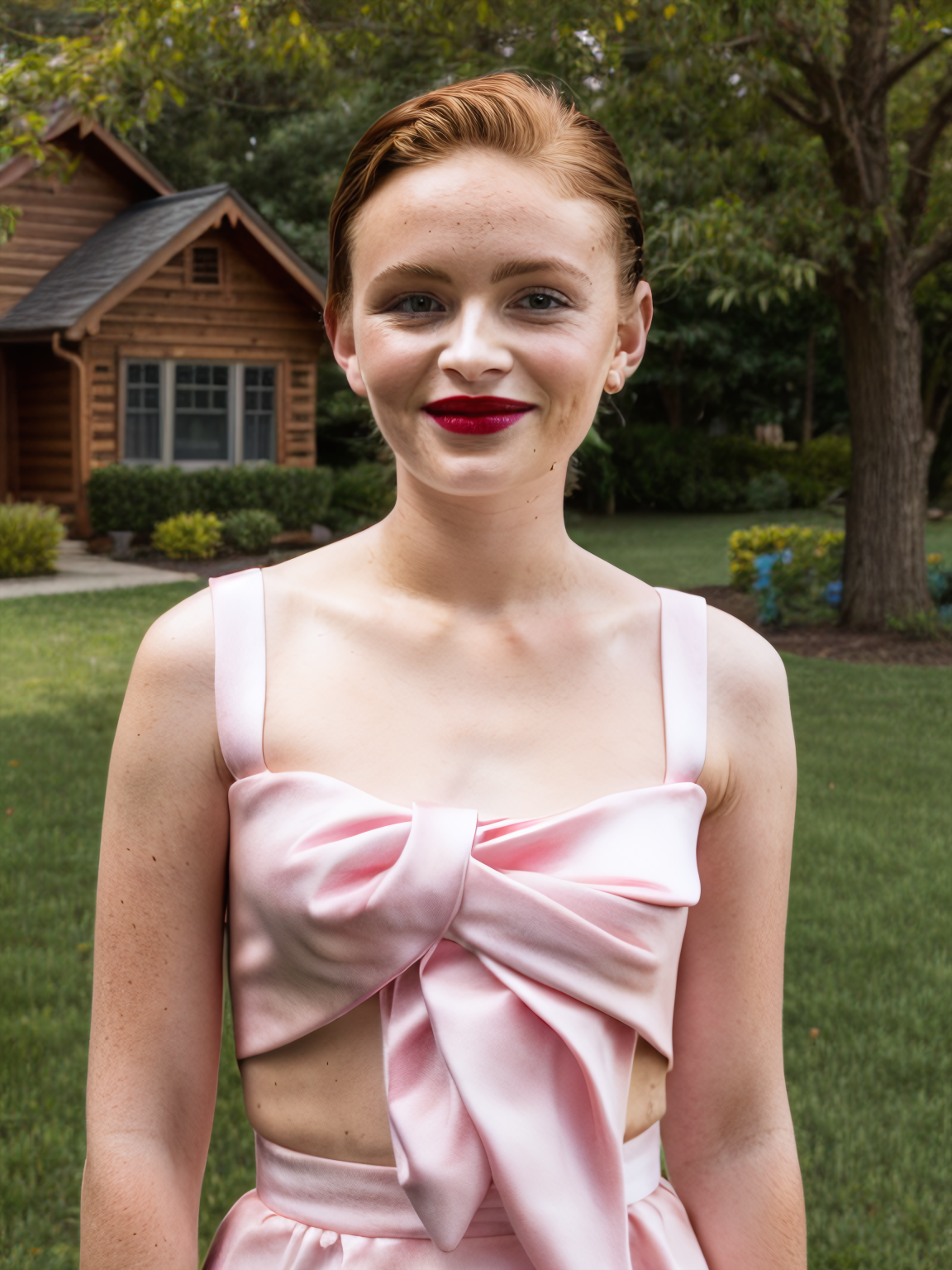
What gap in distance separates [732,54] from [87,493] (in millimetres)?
12884

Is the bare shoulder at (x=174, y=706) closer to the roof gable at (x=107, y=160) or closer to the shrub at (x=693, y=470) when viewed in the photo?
the roof gable at (x=107, y=160)

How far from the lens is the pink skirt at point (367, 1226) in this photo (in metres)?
1.36

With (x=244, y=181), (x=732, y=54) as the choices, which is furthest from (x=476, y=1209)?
(x=244, y=181)

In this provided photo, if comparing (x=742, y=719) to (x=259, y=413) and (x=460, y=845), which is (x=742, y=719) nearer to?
(x=460, y=845)

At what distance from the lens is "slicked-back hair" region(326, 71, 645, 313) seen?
1.40 meters

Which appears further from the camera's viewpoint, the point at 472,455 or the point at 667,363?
the point at 667,363

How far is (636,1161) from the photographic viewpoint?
4.84 feet

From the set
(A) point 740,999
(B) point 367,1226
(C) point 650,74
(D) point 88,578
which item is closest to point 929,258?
(C) point 650,74

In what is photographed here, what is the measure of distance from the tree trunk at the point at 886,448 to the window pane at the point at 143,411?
12.5 meters

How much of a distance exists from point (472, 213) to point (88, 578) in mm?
16715

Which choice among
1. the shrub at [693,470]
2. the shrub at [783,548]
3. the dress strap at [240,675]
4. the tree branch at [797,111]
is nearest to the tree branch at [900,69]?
the tree branch at [797,111]

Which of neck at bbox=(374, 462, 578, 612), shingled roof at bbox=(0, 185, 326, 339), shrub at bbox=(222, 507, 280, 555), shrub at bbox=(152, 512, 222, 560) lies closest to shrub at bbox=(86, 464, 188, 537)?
shrub at bbox=(152, 512, 222, 560)

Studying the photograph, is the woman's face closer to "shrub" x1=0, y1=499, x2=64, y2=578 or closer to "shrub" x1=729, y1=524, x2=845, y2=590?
"shrub" x1=729, y1=524, x2=845, y2=590

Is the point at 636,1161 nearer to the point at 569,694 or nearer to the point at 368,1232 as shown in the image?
the point at 368,1232
